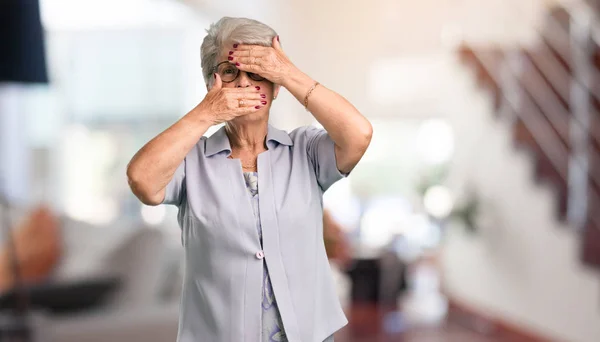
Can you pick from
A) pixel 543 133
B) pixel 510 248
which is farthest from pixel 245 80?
pixel 510 248

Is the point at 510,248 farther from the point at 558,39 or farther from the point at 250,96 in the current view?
the point at 250,96

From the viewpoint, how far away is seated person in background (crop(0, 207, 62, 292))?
3072mm

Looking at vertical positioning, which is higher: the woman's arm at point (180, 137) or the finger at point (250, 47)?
the finger at point (250, 47)

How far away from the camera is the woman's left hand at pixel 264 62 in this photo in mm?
513

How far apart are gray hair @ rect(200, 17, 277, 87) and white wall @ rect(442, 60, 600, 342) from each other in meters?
3.07

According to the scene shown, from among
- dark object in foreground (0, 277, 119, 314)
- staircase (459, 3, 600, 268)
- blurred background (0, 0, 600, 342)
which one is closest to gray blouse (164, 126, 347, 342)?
blurred background (0, 0, 600, 342)

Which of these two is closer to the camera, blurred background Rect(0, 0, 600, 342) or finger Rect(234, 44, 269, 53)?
finger Rect(234, 44, 269, 53)

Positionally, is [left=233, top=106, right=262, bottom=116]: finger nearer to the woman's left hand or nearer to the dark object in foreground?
the woman's left hand

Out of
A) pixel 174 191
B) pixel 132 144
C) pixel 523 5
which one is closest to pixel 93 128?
pixel 132 144

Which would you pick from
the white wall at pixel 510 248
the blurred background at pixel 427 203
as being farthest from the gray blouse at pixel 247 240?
the white wall at pixel 510 248

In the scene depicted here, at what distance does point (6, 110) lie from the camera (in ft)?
18.9

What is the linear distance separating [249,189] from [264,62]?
0.11 metres

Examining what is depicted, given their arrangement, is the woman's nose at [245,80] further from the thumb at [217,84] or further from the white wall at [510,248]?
the white wall at [510,248]

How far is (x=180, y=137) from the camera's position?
519mm
